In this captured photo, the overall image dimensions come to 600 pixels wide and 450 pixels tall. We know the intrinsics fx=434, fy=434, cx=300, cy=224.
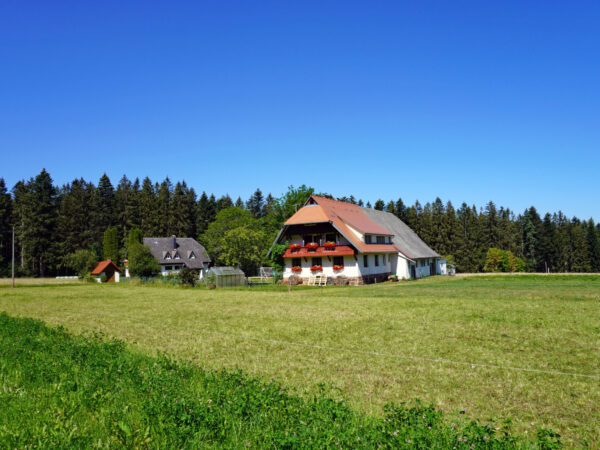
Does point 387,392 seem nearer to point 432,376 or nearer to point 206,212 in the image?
point 432,376

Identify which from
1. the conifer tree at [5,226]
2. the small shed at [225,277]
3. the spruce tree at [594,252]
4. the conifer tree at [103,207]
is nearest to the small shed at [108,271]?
the conifer tree at [103,207]

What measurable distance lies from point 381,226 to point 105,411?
50.4m

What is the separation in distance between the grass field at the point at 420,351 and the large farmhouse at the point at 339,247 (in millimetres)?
23653

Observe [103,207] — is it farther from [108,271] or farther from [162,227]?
[108,271]

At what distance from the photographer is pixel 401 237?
5716 cm

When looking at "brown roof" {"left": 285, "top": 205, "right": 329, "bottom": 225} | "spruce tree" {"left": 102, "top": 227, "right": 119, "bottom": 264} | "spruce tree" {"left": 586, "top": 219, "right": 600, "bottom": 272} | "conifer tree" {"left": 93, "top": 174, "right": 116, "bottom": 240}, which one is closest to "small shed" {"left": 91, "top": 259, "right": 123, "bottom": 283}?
"spruce tree" {"left": 102, "top": 227, "right": 119, "bottom": 264}

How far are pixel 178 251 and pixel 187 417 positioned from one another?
75.5m

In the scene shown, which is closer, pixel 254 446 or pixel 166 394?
pixel 254 446

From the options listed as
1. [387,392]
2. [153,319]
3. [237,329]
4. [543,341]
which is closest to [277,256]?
[153,319]

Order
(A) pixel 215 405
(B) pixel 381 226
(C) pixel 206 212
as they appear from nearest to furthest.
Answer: (A) pixel 215 405 < (B) pixel 381 226 < (C) pixel 206 212

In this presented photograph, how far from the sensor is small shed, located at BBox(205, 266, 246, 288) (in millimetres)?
43219

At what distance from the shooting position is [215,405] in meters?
5.61

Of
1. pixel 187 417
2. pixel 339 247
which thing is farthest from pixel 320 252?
pixel 187 417

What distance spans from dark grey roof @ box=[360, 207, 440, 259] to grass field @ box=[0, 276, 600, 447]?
1328 inches
